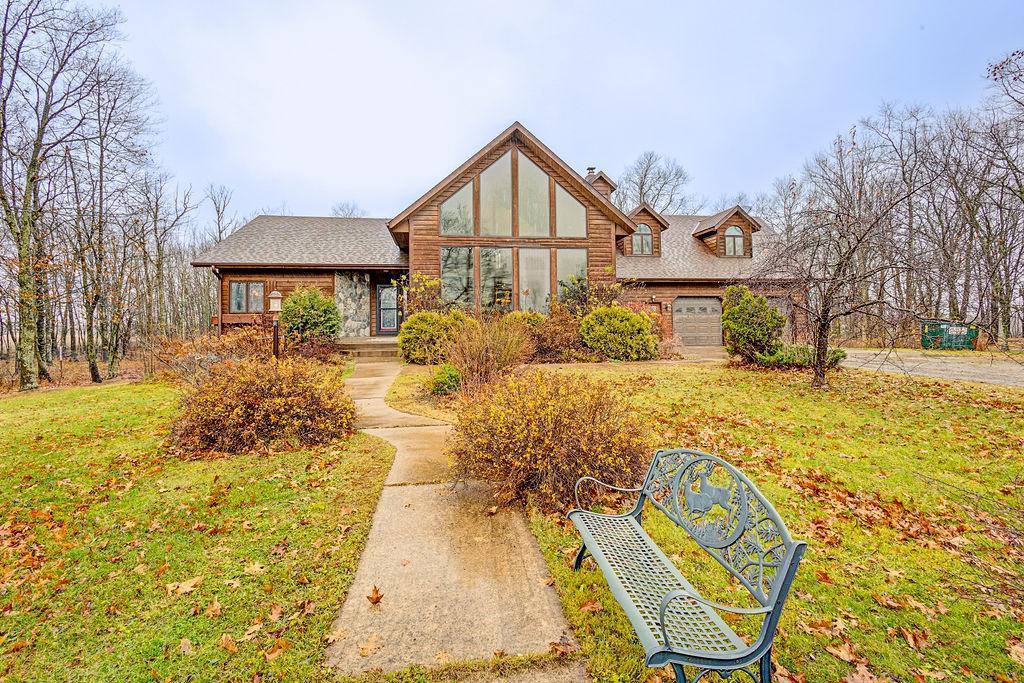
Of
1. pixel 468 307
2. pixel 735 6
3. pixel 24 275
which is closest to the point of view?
pixel 735 6

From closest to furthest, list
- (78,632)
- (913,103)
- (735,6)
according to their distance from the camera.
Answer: (78,632) → (735,6) → (913,103)

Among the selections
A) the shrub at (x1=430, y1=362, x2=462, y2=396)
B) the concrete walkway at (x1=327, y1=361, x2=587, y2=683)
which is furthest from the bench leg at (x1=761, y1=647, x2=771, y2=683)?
the shrub at (x1=430, y1=362, x2=462, y2=396)

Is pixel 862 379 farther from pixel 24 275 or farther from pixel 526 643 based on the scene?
pixel 24 275

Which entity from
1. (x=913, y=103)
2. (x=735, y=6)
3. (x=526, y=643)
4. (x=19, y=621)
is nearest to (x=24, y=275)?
(x=19, y=621)

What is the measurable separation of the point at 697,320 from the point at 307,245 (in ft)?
55.9

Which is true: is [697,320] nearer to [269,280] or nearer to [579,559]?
[269,280]

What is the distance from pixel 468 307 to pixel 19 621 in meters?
12.7

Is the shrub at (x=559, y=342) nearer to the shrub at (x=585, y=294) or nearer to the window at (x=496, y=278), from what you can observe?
the shrub at (x=585, y=294)

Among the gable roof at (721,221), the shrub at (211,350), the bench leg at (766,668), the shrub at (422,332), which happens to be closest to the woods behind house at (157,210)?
the bench leg at (766,668)

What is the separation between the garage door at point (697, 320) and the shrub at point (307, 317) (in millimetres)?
13991

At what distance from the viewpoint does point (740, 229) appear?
21.2m

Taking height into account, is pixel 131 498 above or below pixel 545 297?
below

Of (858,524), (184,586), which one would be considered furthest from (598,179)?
(184,586)

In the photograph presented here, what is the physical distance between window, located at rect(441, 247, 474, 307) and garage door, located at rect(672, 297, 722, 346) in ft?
31.7
